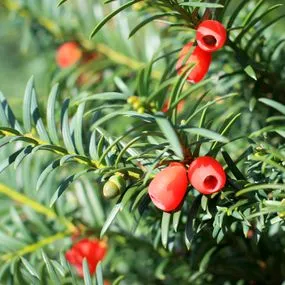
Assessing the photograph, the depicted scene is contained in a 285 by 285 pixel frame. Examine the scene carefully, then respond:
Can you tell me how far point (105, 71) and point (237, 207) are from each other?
526 millimetres

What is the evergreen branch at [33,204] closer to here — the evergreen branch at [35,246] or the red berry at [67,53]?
the evergreen branch at [35,246]

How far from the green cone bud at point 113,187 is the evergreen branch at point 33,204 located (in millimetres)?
300

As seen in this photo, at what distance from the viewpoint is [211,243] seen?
68cm

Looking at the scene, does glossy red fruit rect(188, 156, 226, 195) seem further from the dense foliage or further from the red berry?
the red berry

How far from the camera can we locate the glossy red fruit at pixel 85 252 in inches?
31.9

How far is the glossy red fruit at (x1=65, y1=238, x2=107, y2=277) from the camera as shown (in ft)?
2.66

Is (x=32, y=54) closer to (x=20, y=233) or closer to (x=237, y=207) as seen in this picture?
(x=20, y=233)

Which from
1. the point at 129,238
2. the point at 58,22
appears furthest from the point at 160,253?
the point at 58,22

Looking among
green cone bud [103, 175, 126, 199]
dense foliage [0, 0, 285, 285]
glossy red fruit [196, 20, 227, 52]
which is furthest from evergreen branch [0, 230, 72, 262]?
glossy red fruit [196, 20, 227, 52]

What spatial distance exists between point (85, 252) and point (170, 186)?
365 mm

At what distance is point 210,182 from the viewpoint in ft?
1.68

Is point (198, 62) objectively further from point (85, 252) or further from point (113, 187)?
point (85, 252)

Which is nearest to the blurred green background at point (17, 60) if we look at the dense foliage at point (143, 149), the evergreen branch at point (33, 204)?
the dense foliage at point (143, 149)

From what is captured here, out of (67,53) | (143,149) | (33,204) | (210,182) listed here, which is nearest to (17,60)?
(67,53)
